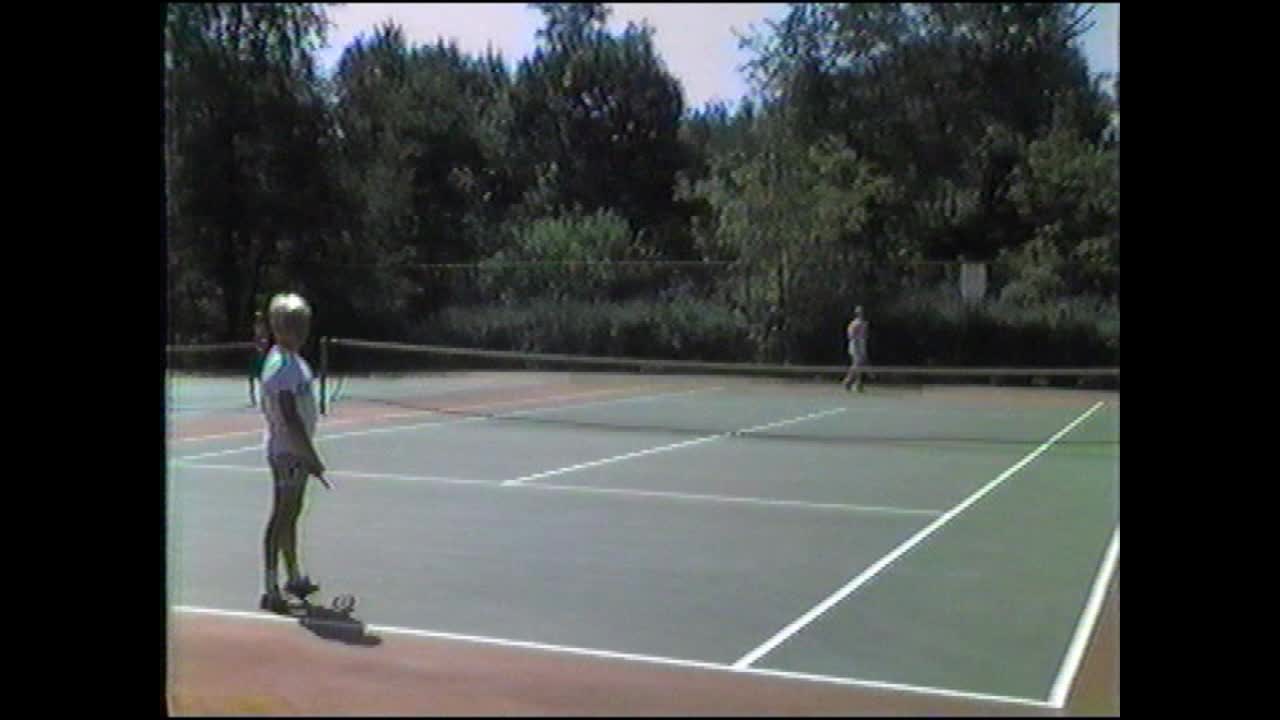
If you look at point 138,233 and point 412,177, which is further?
→ point 412,177

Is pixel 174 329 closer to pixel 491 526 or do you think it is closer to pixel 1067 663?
pixel 491 526

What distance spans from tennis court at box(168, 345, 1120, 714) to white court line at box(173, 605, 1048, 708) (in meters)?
0.01

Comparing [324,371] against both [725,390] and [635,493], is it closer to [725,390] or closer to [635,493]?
[725,390]

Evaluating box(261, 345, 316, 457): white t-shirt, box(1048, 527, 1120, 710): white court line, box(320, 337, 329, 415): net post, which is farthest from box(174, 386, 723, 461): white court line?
box(1048, 527, 1120, 710): white court line

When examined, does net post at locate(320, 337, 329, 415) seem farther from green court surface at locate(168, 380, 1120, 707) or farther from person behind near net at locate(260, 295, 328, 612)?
green court surface at locate(168, 380, 1120, 707)

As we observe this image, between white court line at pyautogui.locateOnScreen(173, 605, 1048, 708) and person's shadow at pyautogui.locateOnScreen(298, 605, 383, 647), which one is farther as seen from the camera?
person's shadow at pyautogui.locateOnScreen(298, 605, 383, 647)

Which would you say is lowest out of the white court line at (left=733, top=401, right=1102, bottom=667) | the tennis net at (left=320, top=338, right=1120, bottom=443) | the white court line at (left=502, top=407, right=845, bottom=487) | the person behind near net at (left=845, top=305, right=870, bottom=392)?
the white court line at (left=733, top=401, right=1102, bottom=667)

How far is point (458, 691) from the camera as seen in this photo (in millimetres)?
4109

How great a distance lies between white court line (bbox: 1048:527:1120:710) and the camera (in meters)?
4.01

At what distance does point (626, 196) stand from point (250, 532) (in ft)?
8.35

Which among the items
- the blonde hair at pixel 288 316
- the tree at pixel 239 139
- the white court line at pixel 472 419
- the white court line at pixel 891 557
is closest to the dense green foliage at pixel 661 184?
the tree at pixel 239 139

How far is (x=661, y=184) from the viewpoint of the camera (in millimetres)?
5055

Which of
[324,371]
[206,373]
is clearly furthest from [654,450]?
[206,373]
